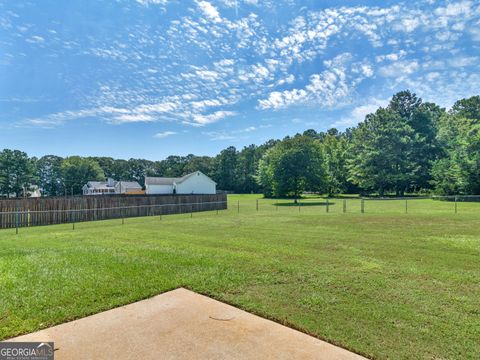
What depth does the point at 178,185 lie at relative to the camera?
4750 cm

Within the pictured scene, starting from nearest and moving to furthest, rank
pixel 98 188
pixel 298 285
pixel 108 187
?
pixel 298 285 → pixel 98 188 → pixel 108 187

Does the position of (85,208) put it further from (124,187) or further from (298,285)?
(124,187)

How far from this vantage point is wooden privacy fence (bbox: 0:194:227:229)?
1612cm

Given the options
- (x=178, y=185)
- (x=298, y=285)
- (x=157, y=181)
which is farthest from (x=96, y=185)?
(x=298, y=285)

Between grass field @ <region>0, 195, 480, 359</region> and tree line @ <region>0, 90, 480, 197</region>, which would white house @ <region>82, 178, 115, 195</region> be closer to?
tree line @ <region>0, 90, 480, 197</region>

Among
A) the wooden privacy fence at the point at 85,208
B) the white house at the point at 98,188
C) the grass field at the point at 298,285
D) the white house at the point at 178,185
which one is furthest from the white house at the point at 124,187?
the grass field at the point at 298,285

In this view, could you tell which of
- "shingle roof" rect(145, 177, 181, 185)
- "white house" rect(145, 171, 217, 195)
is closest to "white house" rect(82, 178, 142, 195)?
"shingle roof" rect(145, 177, 181, 185)

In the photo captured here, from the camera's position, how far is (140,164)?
300 ft

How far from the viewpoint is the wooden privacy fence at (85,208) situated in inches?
635

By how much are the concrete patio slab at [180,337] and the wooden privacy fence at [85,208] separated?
1368 cm

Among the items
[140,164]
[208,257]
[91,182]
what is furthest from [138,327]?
[140,164]

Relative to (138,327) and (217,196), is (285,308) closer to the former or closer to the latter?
(138,327)

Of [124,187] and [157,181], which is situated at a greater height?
[157,181]

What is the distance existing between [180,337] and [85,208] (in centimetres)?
1858
